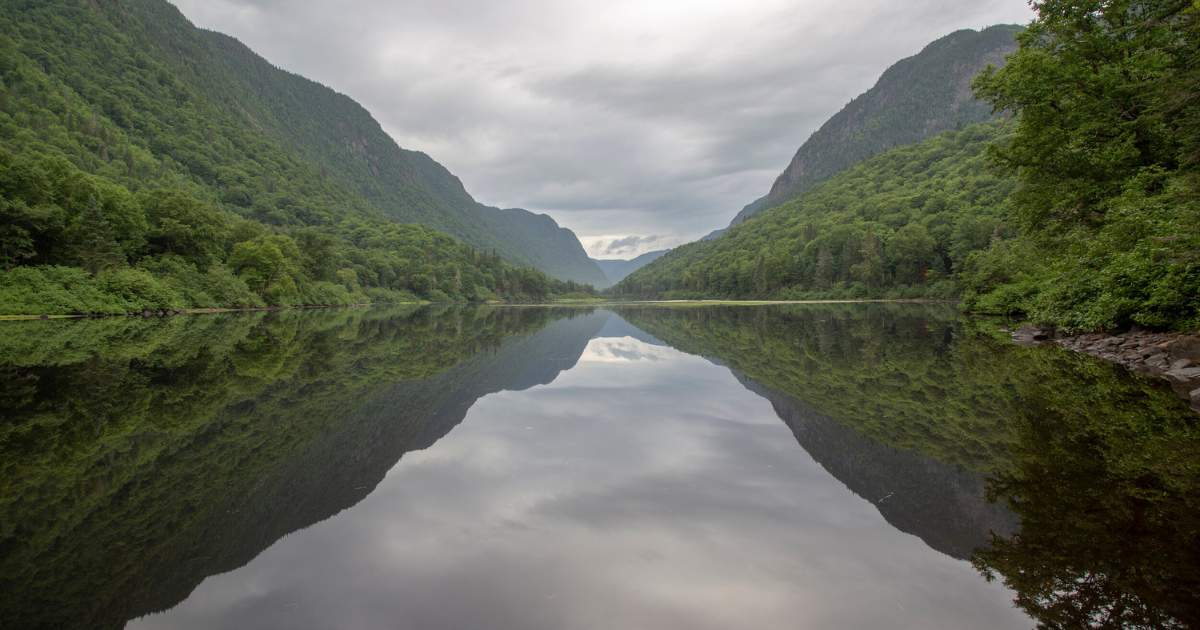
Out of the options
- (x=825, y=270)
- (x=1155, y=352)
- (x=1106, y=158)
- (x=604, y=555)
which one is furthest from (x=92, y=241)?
(x=825, y=270)

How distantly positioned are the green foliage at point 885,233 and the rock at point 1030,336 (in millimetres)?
21909

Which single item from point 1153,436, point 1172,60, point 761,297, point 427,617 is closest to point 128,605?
point 427,617

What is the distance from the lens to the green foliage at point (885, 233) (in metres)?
71.1

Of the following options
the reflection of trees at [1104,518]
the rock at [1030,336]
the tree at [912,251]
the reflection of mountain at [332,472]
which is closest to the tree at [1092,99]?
the rock at [1030,336]

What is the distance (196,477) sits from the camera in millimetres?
5125

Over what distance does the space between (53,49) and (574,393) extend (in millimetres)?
168725

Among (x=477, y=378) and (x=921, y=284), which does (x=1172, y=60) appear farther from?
(x=921, y=284)

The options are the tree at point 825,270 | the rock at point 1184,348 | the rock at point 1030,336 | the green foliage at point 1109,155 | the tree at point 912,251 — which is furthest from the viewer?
the tree at point 825,270

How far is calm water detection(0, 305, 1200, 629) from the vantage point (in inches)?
116

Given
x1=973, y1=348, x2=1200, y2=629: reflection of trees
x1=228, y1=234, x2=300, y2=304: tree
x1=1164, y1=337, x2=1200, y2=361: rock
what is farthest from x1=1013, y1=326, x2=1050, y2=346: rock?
x1=228, y1=234, x2=300, y2=304: tree

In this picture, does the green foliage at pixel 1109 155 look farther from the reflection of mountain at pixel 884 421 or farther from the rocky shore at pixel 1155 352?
the reflection of mountain at pixel 884 421

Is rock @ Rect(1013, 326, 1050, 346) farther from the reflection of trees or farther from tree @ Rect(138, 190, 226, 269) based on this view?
tree @ Rect(138, 190, 226, 269)

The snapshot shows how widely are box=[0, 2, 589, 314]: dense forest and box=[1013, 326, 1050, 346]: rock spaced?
49336 mm

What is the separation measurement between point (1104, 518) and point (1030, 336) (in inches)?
689
